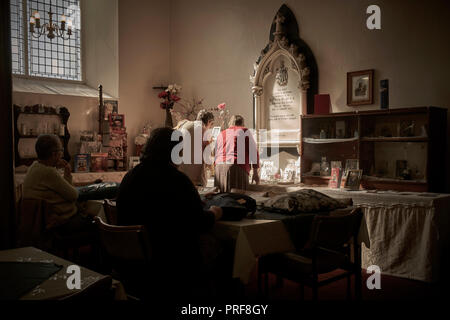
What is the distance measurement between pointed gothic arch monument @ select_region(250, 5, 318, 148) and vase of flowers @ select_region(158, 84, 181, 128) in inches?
69.9

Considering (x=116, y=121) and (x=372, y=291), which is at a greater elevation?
(x=116, y=121)

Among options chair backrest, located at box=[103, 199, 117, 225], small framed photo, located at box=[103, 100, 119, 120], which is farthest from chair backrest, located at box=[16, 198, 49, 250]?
small framed photo, located at box=[103, 100, 119, 120]

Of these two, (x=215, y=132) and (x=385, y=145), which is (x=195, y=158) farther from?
(x=385, y=145)

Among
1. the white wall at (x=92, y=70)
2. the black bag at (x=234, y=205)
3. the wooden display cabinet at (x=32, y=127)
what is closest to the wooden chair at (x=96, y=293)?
the black bag at (x=234, y=205)

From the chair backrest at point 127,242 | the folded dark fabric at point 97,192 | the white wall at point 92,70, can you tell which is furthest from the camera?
the white wall at point 92,70

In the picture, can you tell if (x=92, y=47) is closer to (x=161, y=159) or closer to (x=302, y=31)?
(x=302, y=31)

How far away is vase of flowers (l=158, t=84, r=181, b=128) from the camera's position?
7.12 m

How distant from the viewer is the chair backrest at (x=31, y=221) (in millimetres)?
3191

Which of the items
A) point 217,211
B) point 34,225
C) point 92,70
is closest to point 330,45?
point 217,211

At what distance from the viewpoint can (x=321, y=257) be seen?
2688 millimetres

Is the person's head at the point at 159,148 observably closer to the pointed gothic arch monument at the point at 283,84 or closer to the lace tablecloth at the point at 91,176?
the pointed gothic arch monument at the point at 283,84

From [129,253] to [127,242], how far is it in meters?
0.07

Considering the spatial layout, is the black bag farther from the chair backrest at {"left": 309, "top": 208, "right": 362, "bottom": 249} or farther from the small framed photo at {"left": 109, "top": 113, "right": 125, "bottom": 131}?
the small framed photo at {"left": 109, "top": 113, "right": 125, "bottom": 131}

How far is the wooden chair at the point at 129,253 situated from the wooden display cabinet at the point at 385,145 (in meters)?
2.91
